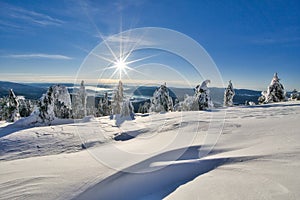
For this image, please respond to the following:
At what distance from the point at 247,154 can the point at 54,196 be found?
3.94 metres

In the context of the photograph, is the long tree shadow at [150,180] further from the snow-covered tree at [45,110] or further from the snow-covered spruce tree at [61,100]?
the snow-covered spruce tree at [61,100]

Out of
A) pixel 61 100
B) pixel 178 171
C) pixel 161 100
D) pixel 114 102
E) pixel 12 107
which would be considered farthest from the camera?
pixel 114 102

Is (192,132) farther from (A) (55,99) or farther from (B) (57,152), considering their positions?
(A) (55,99)

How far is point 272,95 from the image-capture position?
3275 centimetres

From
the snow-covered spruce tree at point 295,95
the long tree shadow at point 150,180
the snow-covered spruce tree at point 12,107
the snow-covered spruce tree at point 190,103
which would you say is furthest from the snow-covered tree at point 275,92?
the snow-covered spruce tree at point 12,107

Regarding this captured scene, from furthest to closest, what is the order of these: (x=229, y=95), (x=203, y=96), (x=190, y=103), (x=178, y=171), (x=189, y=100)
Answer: (x=229, y=95) → (x=189, y=100) → (x=190, y=103) → (x=203, y=96) → (x=178, y=171)

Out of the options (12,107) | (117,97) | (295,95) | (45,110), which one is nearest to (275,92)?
(295,95)

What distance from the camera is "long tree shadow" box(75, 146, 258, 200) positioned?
11.3 ft

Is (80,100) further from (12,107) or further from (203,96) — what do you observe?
(203,96)

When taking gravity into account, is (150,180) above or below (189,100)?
below

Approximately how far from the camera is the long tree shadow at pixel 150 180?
3453mm

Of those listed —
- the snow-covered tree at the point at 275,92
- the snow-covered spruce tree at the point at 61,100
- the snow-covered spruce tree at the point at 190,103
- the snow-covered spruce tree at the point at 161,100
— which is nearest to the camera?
the snow-covered spruce tree at the point at 61,100

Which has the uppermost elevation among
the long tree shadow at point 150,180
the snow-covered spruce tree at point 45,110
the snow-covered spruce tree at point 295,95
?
the snow-covered spruce tree at point 295,95

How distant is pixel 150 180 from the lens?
12.7 feet
